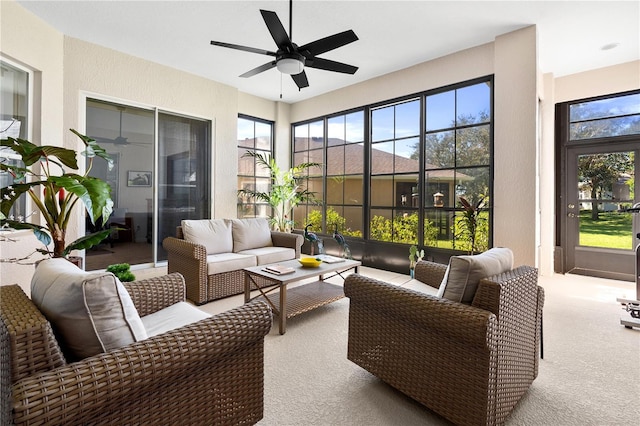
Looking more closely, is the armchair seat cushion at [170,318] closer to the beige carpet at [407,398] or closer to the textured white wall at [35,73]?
the beige carpet at [407,398]

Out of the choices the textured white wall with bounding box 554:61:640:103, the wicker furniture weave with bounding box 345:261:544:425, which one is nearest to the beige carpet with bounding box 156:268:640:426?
the wicker furniture weave with bounding box 345:261:544:425

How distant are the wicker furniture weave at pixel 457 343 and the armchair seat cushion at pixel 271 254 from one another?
2093 millimetres

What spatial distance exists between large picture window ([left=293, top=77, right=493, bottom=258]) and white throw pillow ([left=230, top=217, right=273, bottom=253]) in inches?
67.2

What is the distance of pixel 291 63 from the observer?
2711mm

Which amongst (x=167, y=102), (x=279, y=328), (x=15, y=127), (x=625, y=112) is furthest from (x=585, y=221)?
(x=15, y=127)

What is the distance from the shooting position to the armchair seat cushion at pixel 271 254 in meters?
3.91

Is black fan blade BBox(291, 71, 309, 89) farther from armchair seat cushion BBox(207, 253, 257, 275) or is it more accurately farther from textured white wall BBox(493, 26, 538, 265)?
textured white wall BBox(493, 26, 538, 265)

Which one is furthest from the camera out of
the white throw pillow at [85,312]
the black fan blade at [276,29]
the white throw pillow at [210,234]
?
the white throw pillow at [210,234]

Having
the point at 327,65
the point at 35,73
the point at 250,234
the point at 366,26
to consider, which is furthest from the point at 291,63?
the point at 35,73

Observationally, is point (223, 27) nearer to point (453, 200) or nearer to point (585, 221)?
point (453, 200)

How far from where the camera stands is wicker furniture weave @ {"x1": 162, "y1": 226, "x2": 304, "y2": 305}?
3.29 m

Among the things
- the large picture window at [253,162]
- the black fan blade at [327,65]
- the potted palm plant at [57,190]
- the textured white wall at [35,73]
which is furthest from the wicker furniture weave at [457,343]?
the large picture window at [253,162]

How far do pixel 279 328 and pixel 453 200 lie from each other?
298 centimetres

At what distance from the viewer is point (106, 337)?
3.67 feet
